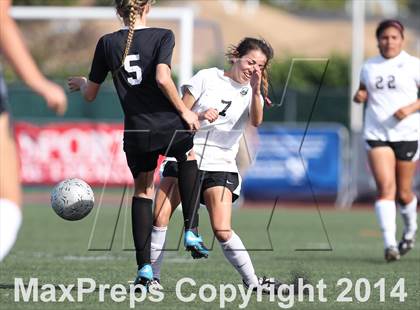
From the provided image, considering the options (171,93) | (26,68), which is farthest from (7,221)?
(171,93)

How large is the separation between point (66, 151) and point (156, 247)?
43.5 feet

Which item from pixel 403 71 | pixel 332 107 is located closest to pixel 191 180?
pixel 403 71

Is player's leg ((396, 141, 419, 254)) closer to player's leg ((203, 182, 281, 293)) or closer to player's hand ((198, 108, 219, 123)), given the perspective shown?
player's leg ((203, 182, 281, 293))

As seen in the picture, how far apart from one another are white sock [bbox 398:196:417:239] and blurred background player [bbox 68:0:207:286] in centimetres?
387

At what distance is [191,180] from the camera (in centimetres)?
756

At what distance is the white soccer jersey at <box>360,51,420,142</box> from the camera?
35.0ft

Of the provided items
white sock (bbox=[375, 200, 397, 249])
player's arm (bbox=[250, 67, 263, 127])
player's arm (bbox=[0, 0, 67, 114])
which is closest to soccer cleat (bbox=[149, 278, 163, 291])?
player's arm (bbox=[250, 67, 263, 127])

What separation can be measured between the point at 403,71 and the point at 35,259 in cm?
378

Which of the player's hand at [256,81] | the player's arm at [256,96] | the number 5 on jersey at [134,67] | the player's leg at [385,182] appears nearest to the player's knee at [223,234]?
the player's arm at [256,96]

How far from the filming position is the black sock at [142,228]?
753cm

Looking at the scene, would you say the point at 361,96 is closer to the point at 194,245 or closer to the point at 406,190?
the point at 406,190

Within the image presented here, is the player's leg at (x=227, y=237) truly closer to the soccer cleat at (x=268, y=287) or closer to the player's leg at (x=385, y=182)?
the soccer cleat at (x=268, y=287)

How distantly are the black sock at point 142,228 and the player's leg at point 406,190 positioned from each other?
12.5 ft

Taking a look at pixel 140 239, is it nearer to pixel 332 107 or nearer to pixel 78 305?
pixel 78 305
